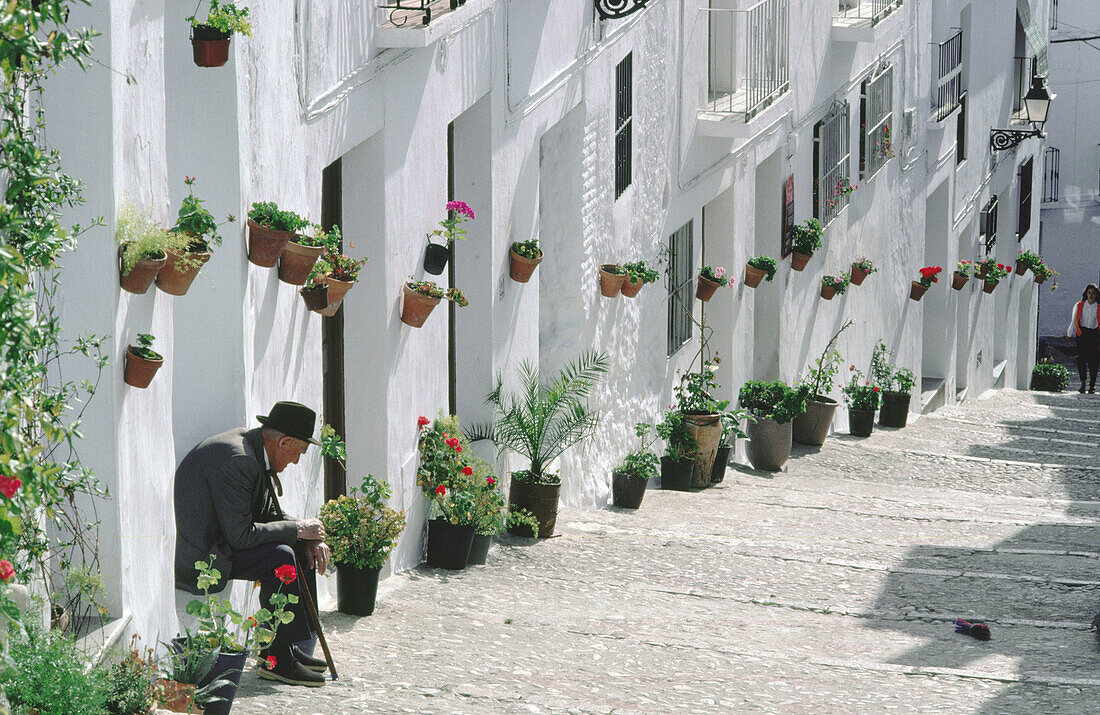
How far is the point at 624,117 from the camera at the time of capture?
12188 millimetres

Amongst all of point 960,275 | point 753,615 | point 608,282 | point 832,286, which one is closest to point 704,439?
point 608,282

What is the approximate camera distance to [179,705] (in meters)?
5.54

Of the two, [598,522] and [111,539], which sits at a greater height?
[111,539]

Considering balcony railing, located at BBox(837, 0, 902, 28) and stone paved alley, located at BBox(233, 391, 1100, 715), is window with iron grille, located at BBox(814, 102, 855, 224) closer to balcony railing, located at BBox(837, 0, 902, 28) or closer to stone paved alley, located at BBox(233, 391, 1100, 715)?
balcony railing, located at BBox(837, 0, 902, 28)

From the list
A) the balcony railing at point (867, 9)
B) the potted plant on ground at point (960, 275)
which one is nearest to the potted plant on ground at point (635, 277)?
the balcony railing at point (867, 9)

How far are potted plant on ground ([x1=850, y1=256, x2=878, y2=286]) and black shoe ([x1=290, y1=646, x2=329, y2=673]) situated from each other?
1207 cm

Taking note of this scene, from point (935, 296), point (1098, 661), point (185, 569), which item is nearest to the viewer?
point (185, 569)

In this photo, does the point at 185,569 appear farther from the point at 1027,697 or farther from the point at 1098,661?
the point at 1098,661

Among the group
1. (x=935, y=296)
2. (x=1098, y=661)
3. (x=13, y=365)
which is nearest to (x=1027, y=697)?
(x=1098, y=661)

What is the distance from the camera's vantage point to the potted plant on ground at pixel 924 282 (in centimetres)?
1986

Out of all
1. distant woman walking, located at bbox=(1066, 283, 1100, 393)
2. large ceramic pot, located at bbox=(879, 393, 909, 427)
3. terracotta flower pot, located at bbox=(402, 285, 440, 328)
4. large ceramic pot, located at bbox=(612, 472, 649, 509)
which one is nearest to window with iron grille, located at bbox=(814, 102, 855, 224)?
large ceramic pot, located at bbox=(879, 393, 909, 427)

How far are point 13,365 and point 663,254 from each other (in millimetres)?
9203

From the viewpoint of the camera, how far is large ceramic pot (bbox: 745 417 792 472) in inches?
572

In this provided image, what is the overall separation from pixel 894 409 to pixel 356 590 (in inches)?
468
